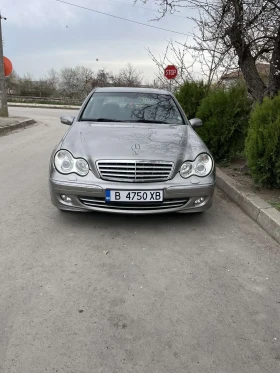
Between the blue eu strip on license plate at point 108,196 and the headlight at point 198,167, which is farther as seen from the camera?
the headlight at point 198,167

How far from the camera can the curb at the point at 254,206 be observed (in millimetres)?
3422

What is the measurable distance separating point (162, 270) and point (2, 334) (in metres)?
1.32

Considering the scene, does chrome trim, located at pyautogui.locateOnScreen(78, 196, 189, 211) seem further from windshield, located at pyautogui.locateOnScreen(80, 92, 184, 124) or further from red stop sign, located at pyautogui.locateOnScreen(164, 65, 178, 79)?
red stop sign, located at pyautogui.locateOnScreen(164, 65, 178, 79)

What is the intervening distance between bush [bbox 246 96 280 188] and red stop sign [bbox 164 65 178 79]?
23.6 feet

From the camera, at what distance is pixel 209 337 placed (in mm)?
2027

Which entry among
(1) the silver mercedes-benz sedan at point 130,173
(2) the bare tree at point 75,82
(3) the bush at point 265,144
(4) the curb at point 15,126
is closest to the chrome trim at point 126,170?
(1) the silver mercedes-benz sedan at point 130,173

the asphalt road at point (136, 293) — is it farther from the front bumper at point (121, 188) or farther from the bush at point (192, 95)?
the bush at point (192, 95)

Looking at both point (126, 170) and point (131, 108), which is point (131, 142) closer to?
point (126, 170)

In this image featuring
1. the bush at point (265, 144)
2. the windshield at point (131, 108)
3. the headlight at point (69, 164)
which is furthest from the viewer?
the windshield at point (131, 108)

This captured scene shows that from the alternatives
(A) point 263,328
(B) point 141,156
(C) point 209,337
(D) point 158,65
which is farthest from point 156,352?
(D) point 158,65

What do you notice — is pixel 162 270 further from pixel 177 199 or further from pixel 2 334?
pixel 2 334

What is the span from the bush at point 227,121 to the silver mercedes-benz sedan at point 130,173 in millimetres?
2286

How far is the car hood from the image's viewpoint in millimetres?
3318

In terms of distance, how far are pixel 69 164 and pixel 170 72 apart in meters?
8.90
